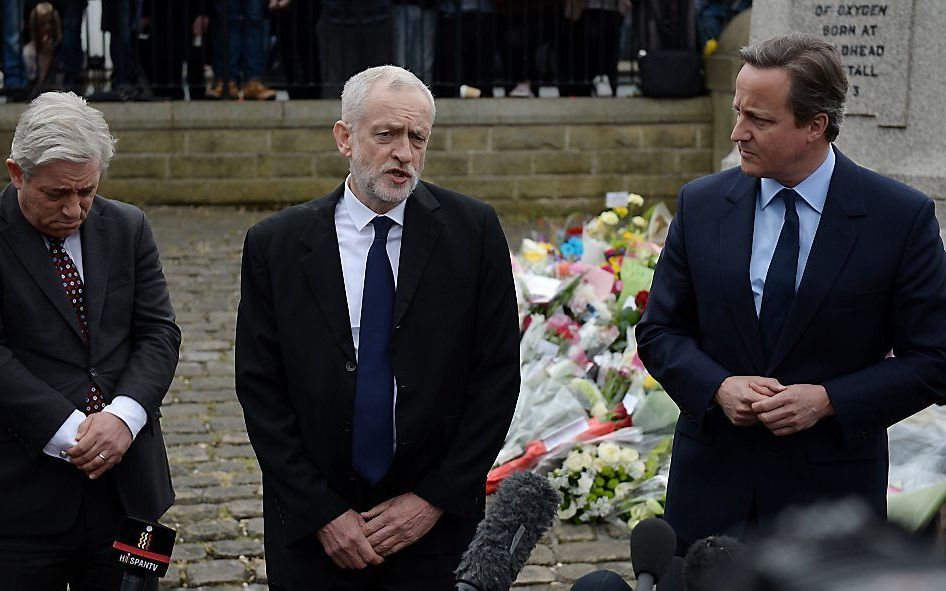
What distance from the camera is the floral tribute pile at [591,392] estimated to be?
611cm

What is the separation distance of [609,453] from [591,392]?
2.17 feet

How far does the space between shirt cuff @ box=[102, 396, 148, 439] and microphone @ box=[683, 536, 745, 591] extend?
6.57ft

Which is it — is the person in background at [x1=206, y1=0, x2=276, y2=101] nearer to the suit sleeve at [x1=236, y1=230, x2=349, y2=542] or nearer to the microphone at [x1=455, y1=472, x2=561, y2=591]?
the suit sleeve at [x1=236, y1=230, x2=349, y2=542]

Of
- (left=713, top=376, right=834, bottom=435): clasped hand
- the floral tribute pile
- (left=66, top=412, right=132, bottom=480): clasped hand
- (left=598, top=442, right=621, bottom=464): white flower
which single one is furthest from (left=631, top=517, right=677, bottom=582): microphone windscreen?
(left=598, top=442, right=621, bottom=464): white flower

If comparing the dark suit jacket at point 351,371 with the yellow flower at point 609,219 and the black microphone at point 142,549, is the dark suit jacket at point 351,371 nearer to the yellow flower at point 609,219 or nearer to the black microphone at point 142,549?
the black microphone at point 142,549

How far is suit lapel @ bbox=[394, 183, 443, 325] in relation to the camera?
11.8ft

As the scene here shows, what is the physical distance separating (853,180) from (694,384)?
0.67m

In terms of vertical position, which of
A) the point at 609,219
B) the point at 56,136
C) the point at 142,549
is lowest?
the point at 142,549

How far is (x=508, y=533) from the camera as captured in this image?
2711 millimetres

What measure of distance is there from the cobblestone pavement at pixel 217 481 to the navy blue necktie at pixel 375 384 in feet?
6.55

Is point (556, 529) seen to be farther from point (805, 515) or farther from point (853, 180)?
point (805, 515)

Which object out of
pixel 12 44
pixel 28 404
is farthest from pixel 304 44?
pixel 28 404

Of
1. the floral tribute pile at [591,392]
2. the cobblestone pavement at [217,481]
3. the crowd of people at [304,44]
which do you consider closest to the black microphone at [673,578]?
the cobblestone pavement at [217,481]

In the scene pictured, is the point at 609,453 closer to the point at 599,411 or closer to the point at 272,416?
the point at 599,411
